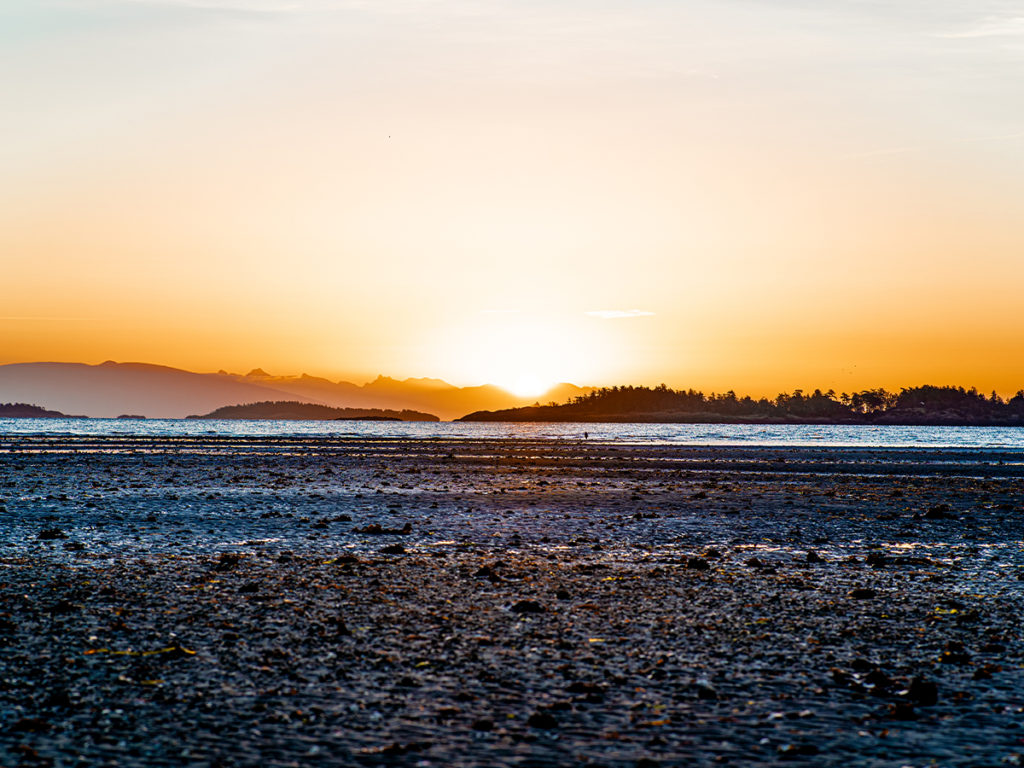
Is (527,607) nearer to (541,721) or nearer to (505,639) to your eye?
(505,639)

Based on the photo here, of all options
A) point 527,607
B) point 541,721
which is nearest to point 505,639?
point 527,607

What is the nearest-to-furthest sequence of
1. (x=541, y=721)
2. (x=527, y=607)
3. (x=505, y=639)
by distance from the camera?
(x=541, y=721), (x=505, y=639), (x=527, y=607)

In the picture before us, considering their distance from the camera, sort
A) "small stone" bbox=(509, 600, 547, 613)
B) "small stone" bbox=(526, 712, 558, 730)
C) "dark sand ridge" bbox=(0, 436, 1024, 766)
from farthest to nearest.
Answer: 1. "small stone" bbox=(509, 600, 547, 613)
2. "small stone" bbox=(526, 712, 558, 730)
3. "dark sand ridge" bbox=(0, 436, 1024, 766)

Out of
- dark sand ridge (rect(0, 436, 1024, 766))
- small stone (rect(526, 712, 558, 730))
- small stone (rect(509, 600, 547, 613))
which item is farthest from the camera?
small stone (rect(509, 600, 547, 613))

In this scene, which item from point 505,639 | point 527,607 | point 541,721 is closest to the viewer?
point 541,721

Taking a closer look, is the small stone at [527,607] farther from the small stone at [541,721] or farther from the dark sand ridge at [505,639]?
the small stone at [541,721]

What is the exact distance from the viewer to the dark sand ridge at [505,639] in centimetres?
828

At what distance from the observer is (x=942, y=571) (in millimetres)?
18016

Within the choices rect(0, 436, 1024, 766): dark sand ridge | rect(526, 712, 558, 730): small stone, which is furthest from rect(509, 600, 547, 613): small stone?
rect(526, 712, 558, 730): small stone

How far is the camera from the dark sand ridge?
27.2 ft

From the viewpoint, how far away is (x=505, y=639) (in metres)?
11.9

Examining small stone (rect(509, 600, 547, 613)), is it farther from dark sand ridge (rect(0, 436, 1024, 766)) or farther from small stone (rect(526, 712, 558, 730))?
small stone (rect(526, 712, 558, 730))

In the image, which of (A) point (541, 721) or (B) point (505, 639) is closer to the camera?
(A) point (541, 721)

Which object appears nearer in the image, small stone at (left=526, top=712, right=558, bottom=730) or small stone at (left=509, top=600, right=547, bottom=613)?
small stone at (left=526, top=712, right=558, bottom=730)
